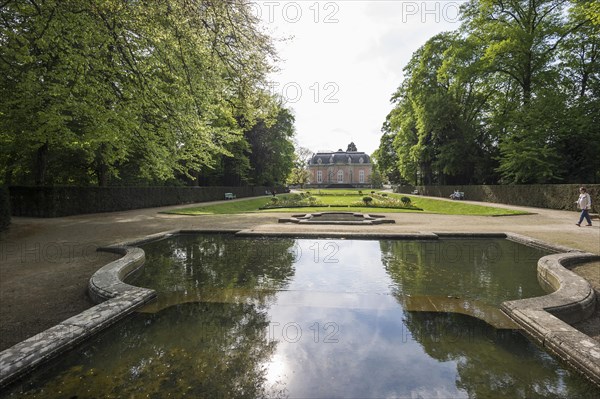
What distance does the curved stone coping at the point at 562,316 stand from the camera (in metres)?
2.65

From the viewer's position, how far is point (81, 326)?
3170 mm

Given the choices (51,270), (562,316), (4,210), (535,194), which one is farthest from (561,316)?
(535,194)

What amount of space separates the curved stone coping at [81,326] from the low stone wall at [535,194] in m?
20.6

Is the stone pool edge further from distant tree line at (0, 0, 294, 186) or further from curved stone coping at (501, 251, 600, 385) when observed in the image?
distant tree line at (0, 0, 294, 186)

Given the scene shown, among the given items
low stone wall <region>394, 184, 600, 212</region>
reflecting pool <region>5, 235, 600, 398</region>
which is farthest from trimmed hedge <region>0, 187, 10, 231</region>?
low stone wall <region>394, 184, 600, 212</region>

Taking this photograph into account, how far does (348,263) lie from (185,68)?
759cm

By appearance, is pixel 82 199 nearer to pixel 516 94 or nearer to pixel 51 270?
pixel 51 270

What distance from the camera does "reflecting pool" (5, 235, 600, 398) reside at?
2369mm

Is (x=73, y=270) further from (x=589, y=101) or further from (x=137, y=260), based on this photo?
(x=589, y=101)

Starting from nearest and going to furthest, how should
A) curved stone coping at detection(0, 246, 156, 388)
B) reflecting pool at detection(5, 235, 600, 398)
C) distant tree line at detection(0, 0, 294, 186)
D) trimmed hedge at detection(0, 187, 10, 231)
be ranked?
reflecting pool at detection(5, 235, 600, 398) → curved stone coping at detection(0, 246, 156, 388) → distant tree line at detection(0, 0, 294, 186) → trimmed hedge at detection(0, 187, 10, 231)

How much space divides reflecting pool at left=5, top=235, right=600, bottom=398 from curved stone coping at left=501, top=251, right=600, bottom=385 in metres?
0.15

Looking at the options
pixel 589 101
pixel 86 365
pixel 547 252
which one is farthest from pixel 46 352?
pixel 589 101

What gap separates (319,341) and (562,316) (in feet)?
9.97

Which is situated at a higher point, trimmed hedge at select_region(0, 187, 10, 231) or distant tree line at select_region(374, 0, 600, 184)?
distant tree line at select_region(374, 0, 600, 184)
